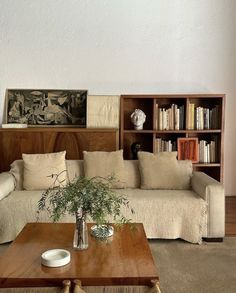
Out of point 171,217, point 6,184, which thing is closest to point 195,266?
point 171,217

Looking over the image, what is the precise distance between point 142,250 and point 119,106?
2.87 metres

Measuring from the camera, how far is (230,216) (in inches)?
173

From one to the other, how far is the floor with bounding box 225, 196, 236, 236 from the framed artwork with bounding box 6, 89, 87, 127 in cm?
220

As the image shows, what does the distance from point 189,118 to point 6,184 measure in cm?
248

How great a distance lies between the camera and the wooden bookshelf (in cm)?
476

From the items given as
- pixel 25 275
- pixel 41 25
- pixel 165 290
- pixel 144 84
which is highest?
pixel 41 25

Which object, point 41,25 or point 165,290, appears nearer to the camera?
point 165,290

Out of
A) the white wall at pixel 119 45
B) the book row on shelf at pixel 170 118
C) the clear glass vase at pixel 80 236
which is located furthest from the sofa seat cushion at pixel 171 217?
the white wall at pixel 119 45

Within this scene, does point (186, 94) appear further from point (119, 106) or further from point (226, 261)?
point (226, 261)

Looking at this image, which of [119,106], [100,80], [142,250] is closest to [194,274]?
[142,250]

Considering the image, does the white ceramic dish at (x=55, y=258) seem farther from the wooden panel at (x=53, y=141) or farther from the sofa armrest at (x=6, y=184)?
the wooden panel at (x=53, y=141)

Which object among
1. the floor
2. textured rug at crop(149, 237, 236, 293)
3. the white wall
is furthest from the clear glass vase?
the white wall

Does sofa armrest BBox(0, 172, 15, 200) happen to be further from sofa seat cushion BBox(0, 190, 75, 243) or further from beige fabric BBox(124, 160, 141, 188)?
beige fabric BBox(124, 160, 141, 188)

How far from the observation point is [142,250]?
2.28 meters
